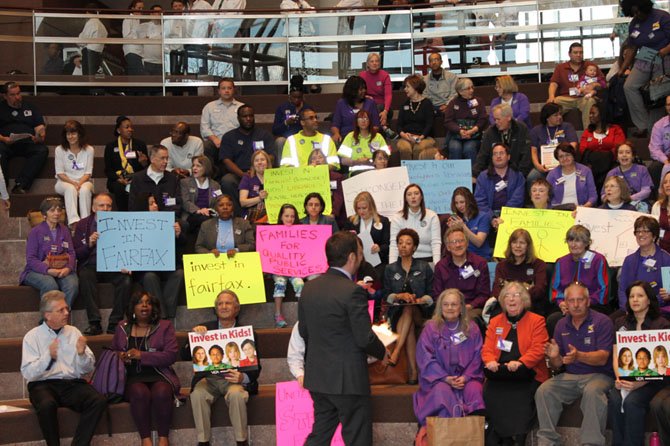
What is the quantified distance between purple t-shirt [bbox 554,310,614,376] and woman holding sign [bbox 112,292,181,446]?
9.81ft

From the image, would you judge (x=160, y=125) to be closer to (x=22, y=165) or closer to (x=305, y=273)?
(x=22, y=165)

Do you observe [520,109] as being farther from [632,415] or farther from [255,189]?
[632,415]

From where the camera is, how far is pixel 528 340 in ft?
28.1

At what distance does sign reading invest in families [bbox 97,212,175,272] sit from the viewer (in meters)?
10.2

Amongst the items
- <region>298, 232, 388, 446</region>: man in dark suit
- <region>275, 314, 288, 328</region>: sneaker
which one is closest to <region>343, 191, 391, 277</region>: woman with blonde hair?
<region>275, 314, 288, 328</region>: sneaker

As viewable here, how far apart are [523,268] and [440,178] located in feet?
7.30

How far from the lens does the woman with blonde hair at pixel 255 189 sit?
37.2 ft

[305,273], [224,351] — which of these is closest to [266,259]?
[305,273]

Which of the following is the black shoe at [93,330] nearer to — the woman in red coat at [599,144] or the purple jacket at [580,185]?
the purple jacket at [580,185]

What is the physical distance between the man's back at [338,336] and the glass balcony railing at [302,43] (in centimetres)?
855

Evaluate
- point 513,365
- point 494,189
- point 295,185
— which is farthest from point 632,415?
point 295,185

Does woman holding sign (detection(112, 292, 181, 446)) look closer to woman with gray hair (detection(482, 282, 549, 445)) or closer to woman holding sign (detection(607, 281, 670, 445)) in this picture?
woman with gray hair (detection(482, 282, 549, 445))

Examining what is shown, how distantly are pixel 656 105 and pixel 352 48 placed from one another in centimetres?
439

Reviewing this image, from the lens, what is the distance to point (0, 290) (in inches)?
392
